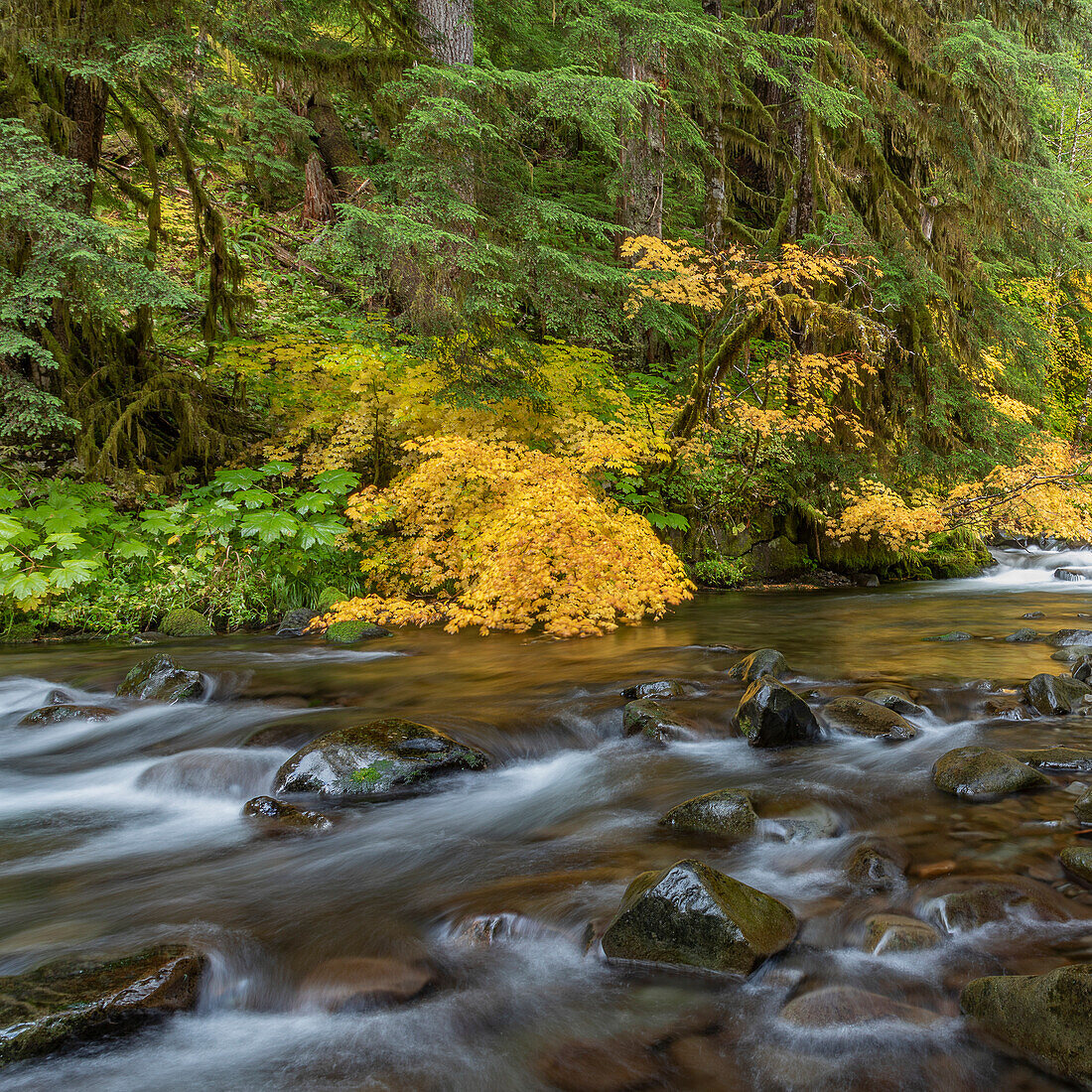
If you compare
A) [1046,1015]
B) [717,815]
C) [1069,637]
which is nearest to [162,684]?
[717,815]

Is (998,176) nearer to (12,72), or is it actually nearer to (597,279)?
(597,279)

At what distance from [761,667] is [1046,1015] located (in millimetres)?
4128

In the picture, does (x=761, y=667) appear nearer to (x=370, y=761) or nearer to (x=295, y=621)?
(x=370, y=761)

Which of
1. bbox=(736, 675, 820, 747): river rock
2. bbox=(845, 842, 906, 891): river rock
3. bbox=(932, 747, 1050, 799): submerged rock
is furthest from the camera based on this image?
bbox=(736, 675, 820, 747): river rock

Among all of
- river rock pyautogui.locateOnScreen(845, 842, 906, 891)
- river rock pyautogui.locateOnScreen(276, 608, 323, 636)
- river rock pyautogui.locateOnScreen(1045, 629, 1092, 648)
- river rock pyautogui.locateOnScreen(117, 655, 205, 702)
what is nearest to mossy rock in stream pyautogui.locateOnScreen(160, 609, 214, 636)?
river rock pyautogui.locateOnScreen(276, 608, 323, 636)

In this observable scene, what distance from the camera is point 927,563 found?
1308 centimetres

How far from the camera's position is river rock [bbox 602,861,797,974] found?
2.77 meters

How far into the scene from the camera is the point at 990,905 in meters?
3.07

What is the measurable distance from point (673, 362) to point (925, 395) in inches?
162

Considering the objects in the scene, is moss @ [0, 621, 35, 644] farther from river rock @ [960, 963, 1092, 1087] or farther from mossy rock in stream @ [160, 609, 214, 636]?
river rock @ [960, 963, 1092, 1087]

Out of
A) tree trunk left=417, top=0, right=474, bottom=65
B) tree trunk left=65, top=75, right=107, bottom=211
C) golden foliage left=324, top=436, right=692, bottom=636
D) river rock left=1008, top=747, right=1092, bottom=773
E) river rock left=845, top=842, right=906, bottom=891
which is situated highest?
tree trunk left=417, top=0, right=474, bottom=65

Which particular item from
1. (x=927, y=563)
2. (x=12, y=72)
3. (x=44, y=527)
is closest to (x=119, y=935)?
(x=44, y=527)

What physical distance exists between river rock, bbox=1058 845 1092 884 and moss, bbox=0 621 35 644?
29.8ft

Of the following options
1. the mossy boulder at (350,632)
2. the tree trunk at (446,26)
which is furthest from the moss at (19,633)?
the tree trunk at (446,26)
